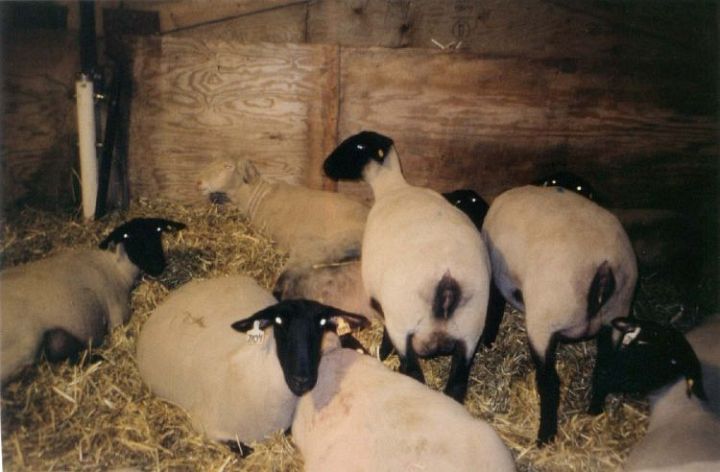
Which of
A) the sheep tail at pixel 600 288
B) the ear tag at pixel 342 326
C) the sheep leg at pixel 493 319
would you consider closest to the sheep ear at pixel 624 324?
the sheep tail at pixel 600 288

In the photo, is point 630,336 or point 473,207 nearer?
point 630,336

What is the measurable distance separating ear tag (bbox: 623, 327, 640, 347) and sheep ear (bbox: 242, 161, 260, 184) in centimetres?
345

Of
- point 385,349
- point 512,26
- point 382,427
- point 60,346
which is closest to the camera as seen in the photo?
point 382,427

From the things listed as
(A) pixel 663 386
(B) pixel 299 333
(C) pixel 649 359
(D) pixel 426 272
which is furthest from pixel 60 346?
(A) pixel 663 386

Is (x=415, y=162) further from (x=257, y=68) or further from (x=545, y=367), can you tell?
(x=545, y=367)

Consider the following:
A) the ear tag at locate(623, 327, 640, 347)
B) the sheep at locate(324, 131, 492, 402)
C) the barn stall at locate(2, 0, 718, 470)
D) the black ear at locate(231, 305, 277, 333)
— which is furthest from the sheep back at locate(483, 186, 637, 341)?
the barn stall at locate(2, 0, 718, 470)

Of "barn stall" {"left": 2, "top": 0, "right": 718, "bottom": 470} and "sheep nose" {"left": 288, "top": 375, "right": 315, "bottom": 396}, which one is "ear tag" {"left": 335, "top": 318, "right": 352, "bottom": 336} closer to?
"sheep nose" {"left": 288, "top": 375, "right": 315, "bottom": 396}

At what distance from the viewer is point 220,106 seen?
4945mm

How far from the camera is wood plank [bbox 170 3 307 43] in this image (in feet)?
16.9

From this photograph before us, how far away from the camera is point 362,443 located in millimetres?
2287

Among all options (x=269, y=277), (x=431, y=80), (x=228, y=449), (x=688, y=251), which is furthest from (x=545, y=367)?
(x=431, y=80)

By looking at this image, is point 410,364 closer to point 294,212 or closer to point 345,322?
point 345,322

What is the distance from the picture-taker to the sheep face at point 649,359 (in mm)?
2836

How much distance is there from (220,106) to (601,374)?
3713 millimetres
